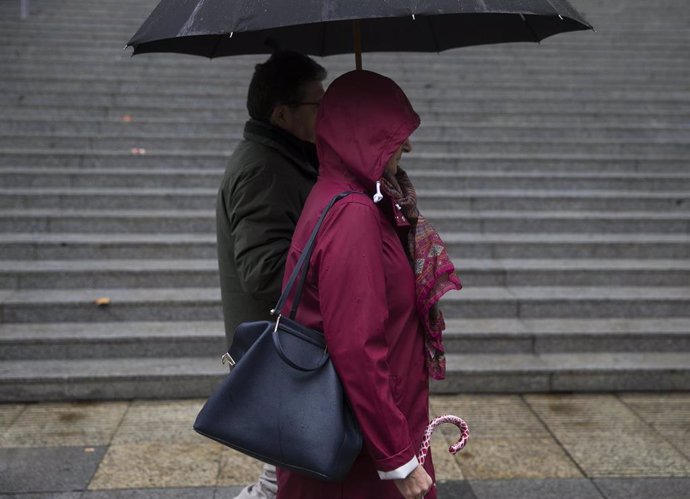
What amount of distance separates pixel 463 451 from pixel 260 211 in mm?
2263

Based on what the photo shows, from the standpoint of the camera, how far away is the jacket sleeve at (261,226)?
2.73 m

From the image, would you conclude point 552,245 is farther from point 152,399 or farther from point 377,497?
point 377,497

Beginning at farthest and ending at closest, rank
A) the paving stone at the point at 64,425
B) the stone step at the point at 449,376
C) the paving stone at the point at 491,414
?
the stone step at the point at 449,376
the paving stone at the point at 491,414
the paving stone at the point at 64,425

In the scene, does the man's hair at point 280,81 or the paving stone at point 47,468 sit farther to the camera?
the paving stone at point 47,468

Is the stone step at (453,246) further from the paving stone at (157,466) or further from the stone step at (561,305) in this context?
the paving stone at (157,466)

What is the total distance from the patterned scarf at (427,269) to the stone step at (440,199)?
4.77 m

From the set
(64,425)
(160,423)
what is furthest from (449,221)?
(64,425)

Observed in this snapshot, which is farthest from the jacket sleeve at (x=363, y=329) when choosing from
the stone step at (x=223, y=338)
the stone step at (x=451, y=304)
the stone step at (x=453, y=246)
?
the stone step at (x=453, y=246)

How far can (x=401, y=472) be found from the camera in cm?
214

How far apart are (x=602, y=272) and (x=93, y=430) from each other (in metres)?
3.76

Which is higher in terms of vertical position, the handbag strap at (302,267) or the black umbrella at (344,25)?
the black umbrella at (344,25)

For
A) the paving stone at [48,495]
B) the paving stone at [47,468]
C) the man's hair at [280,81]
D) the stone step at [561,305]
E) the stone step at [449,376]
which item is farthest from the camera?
the stone step at [561,305]

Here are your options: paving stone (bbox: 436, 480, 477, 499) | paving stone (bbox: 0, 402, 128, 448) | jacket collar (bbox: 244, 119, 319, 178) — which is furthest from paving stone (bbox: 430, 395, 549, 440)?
jacket collar (bbox: 244, 119, 319, 178)

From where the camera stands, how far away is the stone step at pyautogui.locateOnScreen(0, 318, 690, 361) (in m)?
5.46
